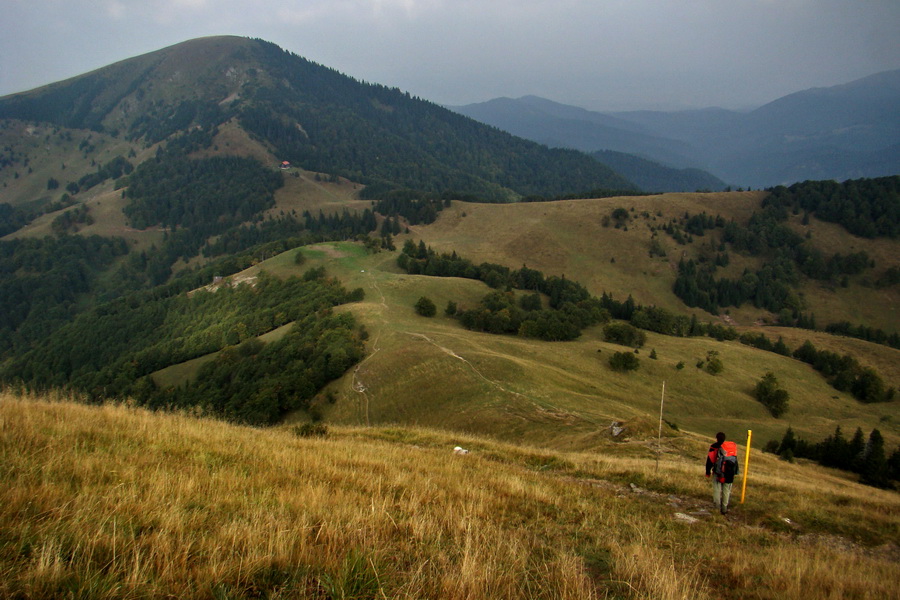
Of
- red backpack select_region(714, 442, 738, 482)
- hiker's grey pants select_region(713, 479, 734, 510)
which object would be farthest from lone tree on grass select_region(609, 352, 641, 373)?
red backpack select_region(714, 442, 738, 482)

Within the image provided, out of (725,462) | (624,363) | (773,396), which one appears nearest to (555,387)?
(624,363)

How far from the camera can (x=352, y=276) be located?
94625 mm

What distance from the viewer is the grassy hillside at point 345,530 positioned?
129 inches

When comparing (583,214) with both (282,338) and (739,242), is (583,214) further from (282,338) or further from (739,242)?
(282,338)

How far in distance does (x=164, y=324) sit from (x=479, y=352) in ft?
316

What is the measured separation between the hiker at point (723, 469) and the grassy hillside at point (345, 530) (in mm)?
375

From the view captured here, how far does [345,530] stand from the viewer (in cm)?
447

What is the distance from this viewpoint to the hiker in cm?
963

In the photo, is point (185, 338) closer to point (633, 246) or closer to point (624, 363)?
point (624, 363)

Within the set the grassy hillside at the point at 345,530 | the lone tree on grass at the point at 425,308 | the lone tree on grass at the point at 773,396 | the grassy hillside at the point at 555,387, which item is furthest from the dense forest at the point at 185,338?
the lone tree on grass at the point at 773,396

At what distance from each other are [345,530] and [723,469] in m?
9.31

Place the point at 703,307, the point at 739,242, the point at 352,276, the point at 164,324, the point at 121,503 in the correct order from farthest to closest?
the point at 739,242 < the point at 703,307 < the point at 164,324 < the point at 352,276 < the point at 121,503

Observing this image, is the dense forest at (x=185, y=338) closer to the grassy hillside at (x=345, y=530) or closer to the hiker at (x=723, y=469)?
the grassy hillside at (x=345, y=530)

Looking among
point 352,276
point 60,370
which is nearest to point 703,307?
point 352,276
